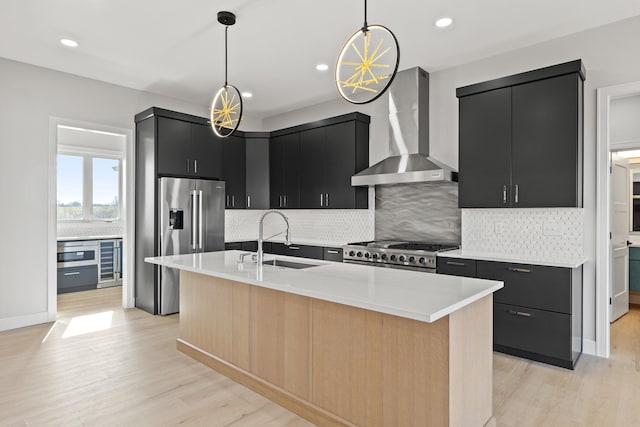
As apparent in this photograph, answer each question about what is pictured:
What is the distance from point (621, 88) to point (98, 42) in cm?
489

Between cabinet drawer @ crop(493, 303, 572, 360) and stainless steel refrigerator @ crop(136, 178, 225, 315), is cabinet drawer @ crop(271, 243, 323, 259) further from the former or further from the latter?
cabinet drawer @ crop(493, 303, 572, 360)

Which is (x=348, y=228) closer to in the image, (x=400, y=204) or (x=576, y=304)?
(x=400, y=204)

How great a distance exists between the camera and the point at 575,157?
3.26 meters

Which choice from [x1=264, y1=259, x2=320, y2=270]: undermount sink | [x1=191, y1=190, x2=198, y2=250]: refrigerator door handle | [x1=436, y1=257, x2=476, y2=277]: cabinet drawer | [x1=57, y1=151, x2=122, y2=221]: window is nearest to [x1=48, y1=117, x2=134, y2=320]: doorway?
[x1=57, y1=151, x2=122, y2=221]: window

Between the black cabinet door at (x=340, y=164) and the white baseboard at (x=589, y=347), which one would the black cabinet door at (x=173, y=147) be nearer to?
the black cabinet door at (x=340, y=164)

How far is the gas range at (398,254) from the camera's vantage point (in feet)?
12.7

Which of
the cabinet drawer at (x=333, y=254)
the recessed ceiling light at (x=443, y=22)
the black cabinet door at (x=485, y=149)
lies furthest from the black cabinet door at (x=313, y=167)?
the recessed ceiling light at (x=443, y=22)

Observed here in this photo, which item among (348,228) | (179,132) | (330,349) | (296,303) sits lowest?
(330,349)

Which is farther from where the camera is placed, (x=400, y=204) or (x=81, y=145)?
(x=81, y=145)

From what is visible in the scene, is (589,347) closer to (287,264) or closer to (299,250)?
(287,264)

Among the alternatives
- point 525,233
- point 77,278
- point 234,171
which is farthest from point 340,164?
point 77,278

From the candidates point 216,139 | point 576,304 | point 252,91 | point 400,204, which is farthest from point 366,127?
point 576,304

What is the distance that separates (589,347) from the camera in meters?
3.46

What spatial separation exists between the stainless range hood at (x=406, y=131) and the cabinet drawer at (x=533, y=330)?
156 cm
